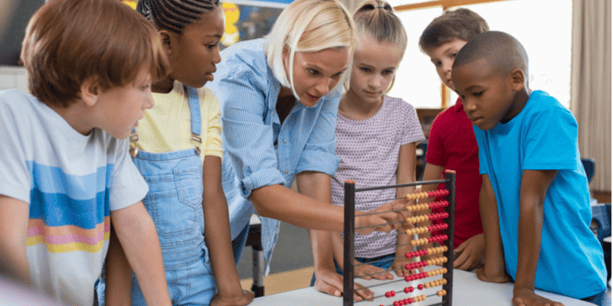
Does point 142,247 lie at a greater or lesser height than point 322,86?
lesser

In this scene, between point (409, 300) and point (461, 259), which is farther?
point (461, 259)

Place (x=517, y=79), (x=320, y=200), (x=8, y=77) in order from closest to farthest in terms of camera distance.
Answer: (x=517, y=79)
(x=320, y=200)
(x=8, y=77)

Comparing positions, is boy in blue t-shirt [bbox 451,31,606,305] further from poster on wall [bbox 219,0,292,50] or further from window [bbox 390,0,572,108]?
window [bbox 390,0,572,108]

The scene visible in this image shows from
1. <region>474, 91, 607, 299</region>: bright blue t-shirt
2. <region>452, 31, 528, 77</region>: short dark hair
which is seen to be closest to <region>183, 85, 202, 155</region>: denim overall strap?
<region>452, 31, 528, 77</region>: short dark hair

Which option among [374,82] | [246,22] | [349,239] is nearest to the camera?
[349,239]

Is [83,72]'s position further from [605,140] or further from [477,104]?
[605,140]

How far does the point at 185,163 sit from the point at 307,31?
1.60ft

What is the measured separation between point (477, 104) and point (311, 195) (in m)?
0.58

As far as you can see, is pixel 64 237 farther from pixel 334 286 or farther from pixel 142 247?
pixel 334 286

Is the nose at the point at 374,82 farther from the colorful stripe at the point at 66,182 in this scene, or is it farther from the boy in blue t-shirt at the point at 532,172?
the colorful stripe at the point at 66,182

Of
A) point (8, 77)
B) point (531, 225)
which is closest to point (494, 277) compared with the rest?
point (531, 225)

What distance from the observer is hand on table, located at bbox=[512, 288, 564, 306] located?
1172 millimetres

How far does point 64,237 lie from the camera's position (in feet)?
3.08

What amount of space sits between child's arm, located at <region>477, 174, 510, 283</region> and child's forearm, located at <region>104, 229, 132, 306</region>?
3.22ft
